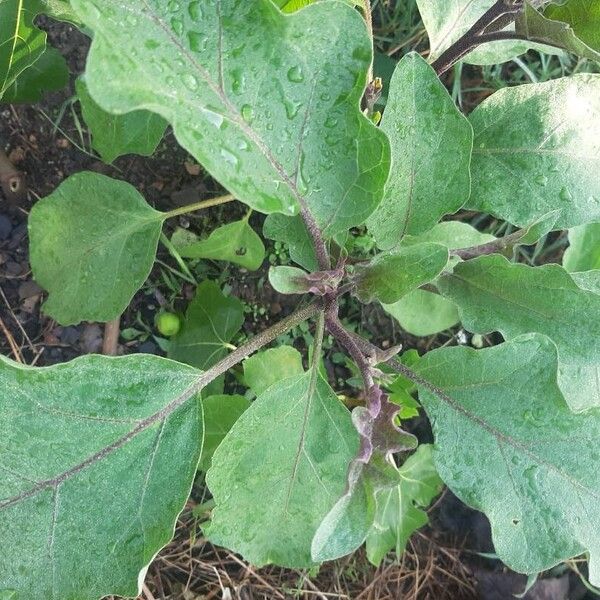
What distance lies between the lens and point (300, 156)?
79 cm

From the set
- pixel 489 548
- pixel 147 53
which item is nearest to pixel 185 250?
pixel 147 53

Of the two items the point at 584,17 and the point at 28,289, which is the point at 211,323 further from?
the point at 584,17

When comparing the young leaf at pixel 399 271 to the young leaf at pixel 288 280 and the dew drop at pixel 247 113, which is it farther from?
the dew drop at pixel 247 113

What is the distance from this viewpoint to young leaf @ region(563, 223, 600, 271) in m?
1.40

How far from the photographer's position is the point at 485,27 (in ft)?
3.31

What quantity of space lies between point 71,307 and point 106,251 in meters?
0.11

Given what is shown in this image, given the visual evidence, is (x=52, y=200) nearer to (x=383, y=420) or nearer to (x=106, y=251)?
(x=106, y=251)

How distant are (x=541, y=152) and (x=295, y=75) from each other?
0.47 metres

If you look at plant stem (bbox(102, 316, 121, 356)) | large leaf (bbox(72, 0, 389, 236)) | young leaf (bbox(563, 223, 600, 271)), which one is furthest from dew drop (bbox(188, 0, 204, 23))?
young leaf (bbox(563, 223, 600, 271))

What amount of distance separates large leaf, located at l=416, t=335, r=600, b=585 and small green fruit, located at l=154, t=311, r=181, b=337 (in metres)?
0.62

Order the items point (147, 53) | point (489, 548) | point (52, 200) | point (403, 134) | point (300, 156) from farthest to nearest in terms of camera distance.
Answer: point (489, 548) < point (52, 200) < point (403, 134) < point (300, 156) < point (147, 53)

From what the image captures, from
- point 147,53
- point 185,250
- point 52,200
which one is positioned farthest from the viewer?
point 185,250

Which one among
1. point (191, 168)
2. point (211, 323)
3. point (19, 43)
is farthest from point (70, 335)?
point (19, 43)

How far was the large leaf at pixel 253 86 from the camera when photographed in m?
0.64
